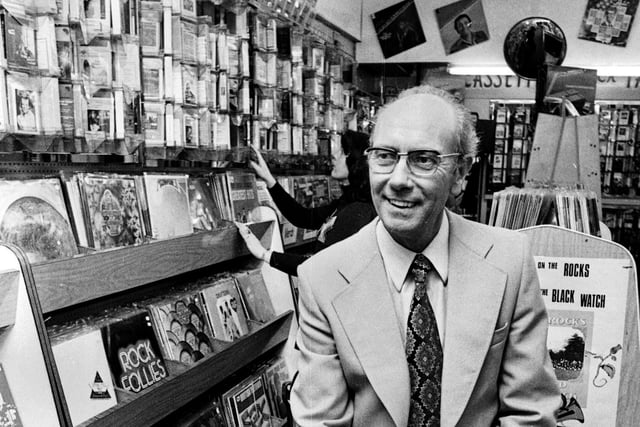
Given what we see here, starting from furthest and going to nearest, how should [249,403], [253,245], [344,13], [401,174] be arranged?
[344,13]
[253,245]
[249,403]
[401,174]

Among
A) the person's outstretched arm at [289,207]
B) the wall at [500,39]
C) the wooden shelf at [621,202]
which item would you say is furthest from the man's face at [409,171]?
the wooden shelf at [621,202]

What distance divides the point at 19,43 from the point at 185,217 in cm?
94

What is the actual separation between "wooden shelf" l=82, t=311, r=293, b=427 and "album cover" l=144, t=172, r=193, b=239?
0.50 m

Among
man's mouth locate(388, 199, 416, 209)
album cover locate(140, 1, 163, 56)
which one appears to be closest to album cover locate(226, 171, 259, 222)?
album cover locate(140, 1, 163, 56)

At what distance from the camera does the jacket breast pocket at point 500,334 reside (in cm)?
138

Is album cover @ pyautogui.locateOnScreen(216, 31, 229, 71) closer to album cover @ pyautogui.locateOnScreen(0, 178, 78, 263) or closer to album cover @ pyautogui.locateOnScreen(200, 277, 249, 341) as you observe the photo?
album cover @ pyautogui.locateOnScreen(200, 277, 249, 341)

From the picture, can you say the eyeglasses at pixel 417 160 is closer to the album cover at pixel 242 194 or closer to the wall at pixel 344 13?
the album cover at pixel 242 194

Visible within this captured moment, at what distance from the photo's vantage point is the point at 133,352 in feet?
6.61

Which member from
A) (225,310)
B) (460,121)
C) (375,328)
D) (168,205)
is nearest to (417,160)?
(460,121)

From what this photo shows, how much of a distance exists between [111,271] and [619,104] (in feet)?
16.3

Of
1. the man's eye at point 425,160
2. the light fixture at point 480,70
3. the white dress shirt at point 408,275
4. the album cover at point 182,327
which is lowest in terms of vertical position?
the album cover at point 182,327

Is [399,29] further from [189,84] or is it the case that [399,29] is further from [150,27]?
[150,27]

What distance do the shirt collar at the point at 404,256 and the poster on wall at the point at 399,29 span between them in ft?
14.5

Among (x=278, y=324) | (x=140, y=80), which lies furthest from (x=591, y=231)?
(x=140, y=80)
